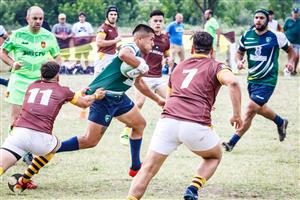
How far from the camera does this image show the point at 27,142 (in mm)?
9555

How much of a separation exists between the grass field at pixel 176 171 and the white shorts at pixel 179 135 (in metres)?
1.60

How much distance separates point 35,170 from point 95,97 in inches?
43.2

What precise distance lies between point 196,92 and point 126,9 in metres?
41.2

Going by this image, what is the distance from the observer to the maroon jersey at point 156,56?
15297 mm

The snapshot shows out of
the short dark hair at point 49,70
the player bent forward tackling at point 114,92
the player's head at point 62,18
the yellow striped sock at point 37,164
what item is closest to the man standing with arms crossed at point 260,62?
the player bent forward tackling at point 114,92

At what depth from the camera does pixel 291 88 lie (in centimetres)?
2395

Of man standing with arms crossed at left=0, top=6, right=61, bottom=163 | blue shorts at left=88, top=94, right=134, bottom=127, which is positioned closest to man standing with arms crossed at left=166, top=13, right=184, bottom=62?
man standing with arms crossed at left=0, top=6, right=61, bottom=163

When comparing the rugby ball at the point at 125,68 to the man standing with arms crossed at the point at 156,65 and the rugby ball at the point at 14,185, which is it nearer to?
the rugby ball at the point at 14,185

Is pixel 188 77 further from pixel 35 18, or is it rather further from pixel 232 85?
pixel 35 18

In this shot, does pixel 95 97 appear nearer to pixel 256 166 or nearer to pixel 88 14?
pixel 256 166

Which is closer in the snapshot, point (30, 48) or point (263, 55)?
point (30, 48)

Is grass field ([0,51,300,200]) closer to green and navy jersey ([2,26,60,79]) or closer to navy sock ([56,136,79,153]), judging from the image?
navy sock ([56,136,79,153])

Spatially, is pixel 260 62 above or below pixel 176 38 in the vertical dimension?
above

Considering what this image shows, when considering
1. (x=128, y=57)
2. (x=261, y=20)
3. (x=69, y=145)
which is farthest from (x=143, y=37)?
(x=261, y=20)
